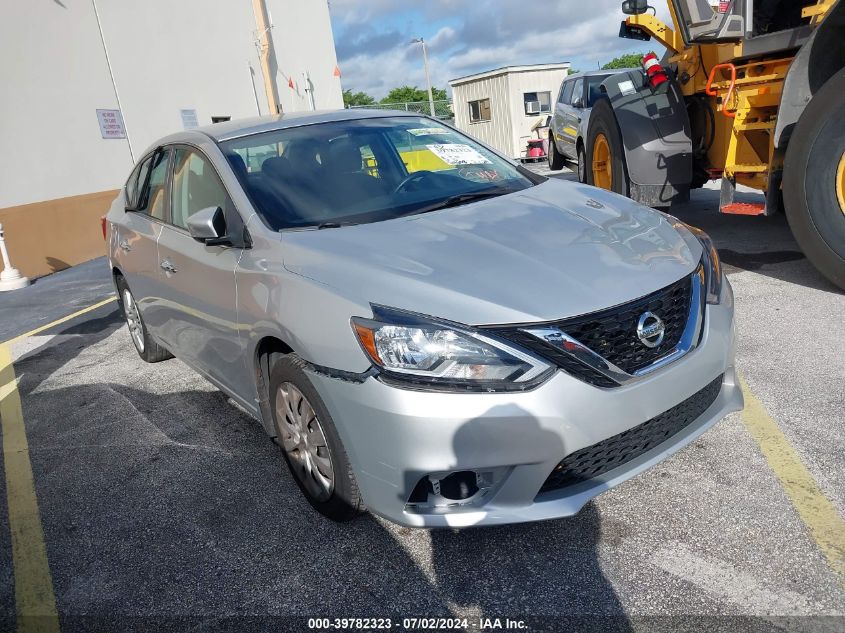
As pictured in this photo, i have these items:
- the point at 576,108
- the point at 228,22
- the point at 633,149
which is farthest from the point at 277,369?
the point at 228,22

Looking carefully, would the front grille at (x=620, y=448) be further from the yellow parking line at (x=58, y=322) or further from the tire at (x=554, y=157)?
the tire at (x=554, y=157)

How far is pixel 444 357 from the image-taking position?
7.30 ft

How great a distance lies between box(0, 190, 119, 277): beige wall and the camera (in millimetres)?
9758

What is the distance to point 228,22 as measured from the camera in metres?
16.6

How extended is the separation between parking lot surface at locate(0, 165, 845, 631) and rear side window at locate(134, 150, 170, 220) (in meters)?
1.24

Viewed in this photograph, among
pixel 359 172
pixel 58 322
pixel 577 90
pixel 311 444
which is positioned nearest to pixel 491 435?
pixel 311 444

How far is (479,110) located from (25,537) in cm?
2326

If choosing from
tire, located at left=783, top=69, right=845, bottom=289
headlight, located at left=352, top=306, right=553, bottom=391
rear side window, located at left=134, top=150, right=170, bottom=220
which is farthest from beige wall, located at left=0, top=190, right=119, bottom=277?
tire, located at left=783, top=69, right=845, bottom=289

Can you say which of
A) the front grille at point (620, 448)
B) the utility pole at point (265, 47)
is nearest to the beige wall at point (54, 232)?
the utility pole at point (265, 47)

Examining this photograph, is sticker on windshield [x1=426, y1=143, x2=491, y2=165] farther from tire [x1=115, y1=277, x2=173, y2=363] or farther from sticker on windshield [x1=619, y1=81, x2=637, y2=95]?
sticker on windshield [x1=619, y1=81, x2=637, y2=95]

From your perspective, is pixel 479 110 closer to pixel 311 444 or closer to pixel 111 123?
pixel 111 123

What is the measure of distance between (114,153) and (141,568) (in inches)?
433

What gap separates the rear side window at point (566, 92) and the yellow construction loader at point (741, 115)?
485 cm

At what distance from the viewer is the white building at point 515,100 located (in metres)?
22.4
